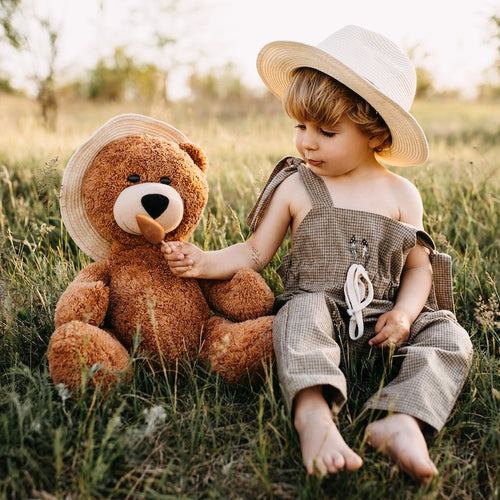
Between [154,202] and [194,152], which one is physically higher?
[194,152]

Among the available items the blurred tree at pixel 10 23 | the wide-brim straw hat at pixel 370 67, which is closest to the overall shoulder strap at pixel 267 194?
the wide-brim straw hat at pixel 370 67

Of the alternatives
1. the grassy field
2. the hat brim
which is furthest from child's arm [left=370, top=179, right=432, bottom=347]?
the grassy field

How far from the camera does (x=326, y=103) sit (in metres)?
2.03

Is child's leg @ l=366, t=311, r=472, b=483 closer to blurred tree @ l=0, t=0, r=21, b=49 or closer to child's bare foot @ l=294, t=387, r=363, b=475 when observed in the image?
child's bare foot @ l=294, t=387, r=363, b=475

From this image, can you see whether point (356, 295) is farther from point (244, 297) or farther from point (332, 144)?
point (332, 144)

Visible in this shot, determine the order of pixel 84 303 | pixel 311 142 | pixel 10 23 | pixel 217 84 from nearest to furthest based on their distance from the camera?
pixel 84 303, pixel 311 142, pixel 10 23, pixel 217 84

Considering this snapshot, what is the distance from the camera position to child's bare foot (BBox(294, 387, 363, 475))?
4.87 ft

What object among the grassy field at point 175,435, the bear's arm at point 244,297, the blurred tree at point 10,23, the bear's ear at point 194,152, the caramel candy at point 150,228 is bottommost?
the grassy field at point 175,435

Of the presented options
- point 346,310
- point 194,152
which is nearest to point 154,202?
point 194,152

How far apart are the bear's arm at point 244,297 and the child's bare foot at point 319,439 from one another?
44 cm

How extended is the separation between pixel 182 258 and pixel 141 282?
6.8 inches

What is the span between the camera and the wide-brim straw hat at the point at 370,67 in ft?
6.54

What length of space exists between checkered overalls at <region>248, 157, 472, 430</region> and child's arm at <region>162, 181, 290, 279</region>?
0.05 meters

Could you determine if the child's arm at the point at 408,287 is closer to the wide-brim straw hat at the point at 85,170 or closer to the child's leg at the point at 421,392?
the child's leg at the point at 421,392
